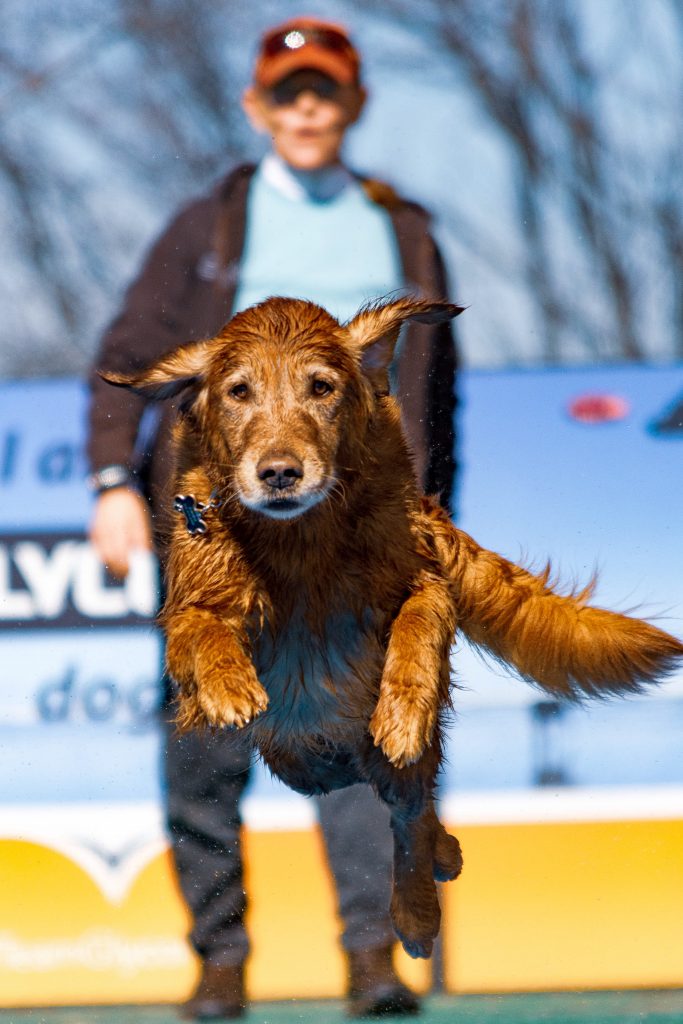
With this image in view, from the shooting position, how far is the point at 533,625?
2.93 m

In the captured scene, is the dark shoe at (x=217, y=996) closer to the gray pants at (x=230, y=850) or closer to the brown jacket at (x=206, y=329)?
the gray pants at (x=230, y=850)

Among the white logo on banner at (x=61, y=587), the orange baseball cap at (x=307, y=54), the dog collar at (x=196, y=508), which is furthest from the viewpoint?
the white logo on banner at (x=61, y=587)

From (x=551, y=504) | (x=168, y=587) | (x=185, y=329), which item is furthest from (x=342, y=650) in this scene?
(x=551, y=504)

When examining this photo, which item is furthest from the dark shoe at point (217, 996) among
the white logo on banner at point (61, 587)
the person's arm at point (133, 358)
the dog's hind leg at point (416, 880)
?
the person's arm at point (133, 358)

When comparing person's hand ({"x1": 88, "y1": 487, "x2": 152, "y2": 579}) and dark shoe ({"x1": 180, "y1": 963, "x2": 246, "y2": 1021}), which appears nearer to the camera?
person's hand ({"x1": 88, "y1": 487, "x2": 152, "y2": 579})

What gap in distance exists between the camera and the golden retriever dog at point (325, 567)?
257 cm

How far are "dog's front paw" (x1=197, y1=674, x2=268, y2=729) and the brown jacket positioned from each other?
2.42 ft

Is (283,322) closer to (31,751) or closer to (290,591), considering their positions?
(290,591)

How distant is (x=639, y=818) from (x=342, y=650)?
187 centimetres

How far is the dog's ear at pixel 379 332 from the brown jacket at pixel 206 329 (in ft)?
1.12

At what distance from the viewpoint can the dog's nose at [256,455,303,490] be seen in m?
2.45

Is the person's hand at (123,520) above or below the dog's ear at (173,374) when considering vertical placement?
below

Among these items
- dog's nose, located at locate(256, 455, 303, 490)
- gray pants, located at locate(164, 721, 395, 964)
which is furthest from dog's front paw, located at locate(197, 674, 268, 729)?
gray pants, located at locate(164, 721, 395, 964)

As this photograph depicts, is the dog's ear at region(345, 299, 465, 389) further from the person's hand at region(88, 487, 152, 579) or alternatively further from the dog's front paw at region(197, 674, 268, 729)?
the person's hand at region(88, 487, 152, 579)
